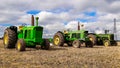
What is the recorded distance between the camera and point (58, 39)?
3250 centimetres

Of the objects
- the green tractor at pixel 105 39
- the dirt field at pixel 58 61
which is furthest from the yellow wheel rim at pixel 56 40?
the dirt field at pixel 58 61

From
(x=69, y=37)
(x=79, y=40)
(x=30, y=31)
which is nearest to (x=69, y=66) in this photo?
(x=30, y=31)

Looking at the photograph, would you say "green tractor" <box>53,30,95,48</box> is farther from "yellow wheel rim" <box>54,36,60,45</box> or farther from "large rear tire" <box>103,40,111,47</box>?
"large rear tire" <box>103,40,111,47</box>

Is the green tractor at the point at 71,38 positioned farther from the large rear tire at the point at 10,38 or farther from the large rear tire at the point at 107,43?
the large rear tire at the point at 10,38

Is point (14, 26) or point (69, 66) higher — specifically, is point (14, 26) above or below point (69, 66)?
above

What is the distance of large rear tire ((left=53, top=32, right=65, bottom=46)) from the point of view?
3145cm

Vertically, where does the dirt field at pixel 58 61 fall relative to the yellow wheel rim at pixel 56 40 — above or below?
below

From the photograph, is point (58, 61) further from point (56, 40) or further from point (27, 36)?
point (56, 40)

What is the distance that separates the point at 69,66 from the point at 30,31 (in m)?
10.9

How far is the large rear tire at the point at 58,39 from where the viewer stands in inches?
1238

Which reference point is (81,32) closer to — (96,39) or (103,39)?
(96,39)

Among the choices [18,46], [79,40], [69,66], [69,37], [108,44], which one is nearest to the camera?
[69,66]

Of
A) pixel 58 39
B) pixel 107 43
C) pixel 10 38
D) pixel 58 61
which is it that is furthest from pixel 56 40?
pixel 58 61

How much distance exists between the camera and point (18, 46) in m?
21.3
